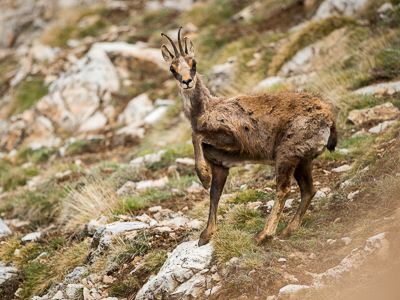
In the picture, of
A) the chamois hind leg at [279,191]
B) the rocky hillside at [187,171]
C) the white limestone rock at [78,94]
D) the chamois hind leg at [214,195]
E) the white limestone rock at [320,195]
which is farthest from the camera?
the white limestone rock at [78,94]

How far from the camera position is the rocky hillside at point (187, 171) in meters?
4.24

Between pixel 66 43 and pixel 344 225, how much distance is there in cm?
1955

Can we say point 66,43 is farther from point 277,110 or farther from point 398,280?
point 398,280

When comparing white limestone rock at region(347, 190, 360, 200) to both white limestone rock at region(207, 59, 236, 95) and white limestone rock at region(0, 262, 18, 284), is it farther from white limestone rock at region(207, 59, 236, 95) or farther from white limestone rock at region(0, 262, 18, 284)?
white limestone rock at region(207, 59, 236, 95)

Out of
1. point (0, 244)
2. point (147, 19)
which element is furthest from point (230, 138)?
point (147, 19)

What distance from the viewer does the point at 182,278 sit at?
4.43m

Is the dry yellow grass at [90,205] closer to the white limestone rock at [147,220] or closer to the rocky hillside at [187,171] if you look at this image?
the rocky hillside at [187,171]

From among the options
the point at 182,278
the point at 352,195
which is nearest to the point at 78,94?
the point at 182,278

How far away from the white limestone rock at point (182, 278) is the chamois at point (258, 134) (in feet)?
0.71

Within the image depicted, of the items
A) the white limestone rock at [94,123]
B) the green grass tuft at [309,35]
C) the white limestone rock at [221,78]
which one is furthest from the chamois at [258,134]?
the white limestone rock at [94,123]

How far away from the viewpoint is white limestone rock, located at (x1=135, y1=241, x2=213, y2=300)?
4.28 meters

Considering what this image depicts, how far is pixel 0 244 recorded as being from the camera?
7254 mm

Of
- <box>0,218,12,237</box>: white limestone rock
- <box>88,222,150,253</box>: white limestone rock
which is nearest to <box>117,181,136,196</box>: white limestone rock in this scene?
<box>88,222,150,253</box>: white limestone rock

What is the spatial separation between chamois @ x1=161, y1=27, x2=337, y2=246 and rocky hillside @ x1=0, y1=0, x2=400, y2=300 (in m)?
0.62
